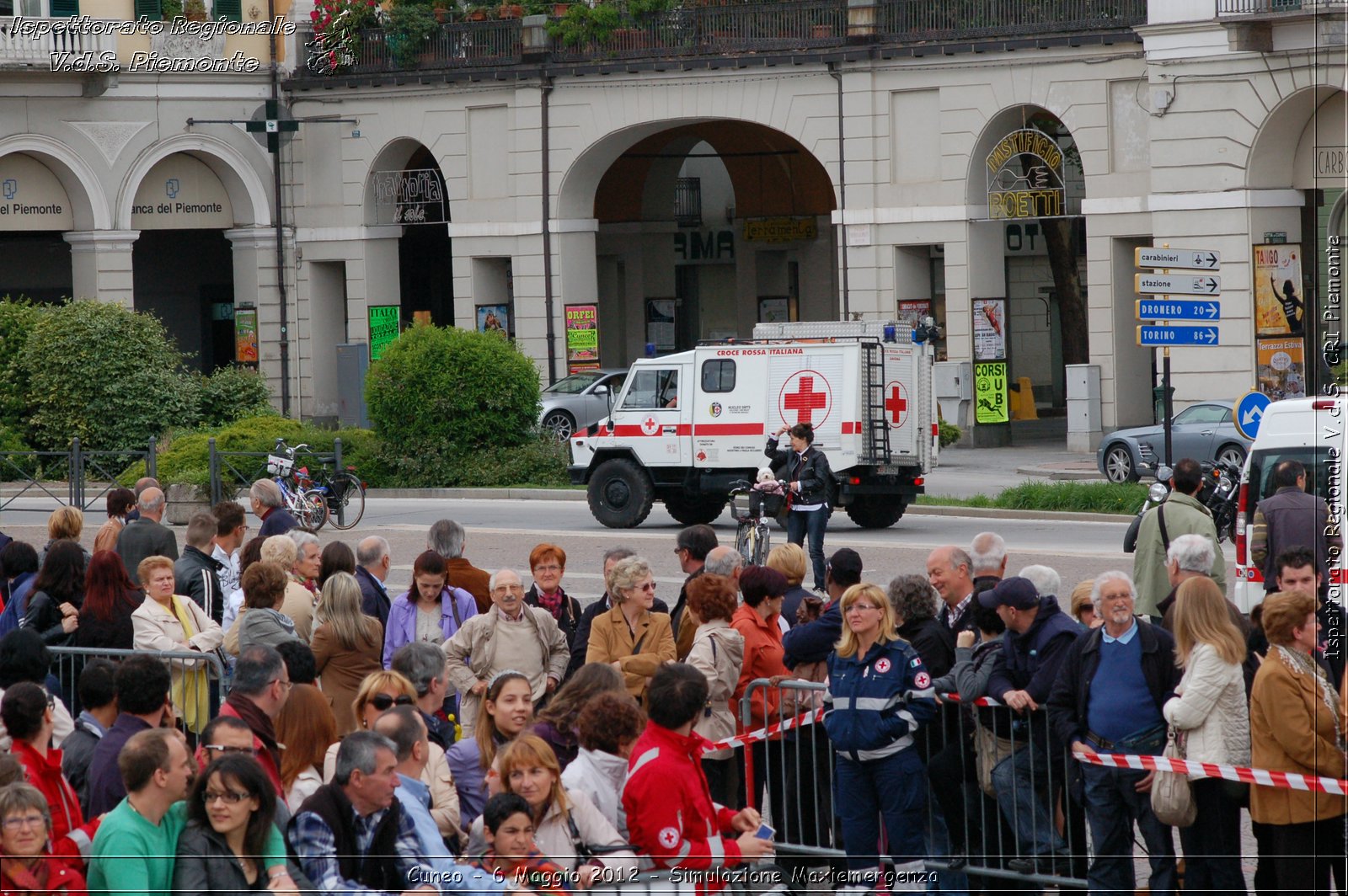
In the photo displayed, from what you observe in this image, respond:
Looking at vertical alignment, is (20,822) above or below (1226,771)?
above

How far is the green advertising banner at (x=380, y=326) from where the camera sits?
134 feet

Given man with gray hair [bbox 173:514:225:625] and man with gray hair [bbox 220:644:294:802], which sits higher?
man with gray hair [bbox 173:514:225:625]

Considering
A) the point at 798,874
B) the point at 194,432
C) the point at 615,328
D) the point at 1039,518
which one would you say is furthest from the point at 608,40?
the point at 798,874

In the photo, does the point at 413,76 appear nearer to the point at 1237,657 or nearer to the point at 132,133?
the point at 132,133

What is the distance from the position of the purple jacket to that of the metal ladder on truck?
13089 millimetres

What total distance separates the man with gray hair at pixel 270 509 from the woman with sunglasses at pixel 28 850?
6.76 m

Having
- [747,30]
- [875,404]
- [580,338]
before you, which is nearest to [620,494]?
[875,404]

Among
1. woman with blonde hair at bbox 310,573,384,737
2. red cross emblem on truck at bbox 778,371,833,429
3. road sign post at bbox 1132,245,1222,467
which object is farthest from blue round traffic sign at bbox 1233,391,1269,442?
woman with blonde hair at bbox 310,573,384,737

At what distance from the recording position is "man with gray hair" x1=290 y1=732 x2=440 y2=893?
6.50 metres

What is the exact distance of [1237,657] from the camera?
24.6 ft

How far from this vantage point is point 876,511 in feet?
78.2

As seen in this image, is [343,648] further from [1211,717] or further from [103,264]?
[103,264]

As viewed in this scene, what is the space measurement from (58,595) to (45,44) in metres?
29.6

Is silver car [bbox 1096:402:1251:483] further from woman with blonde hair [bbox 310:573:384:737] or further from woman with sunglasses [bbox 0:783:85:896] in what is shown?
woman with sunglasses [bbox 0:783:85:896]
